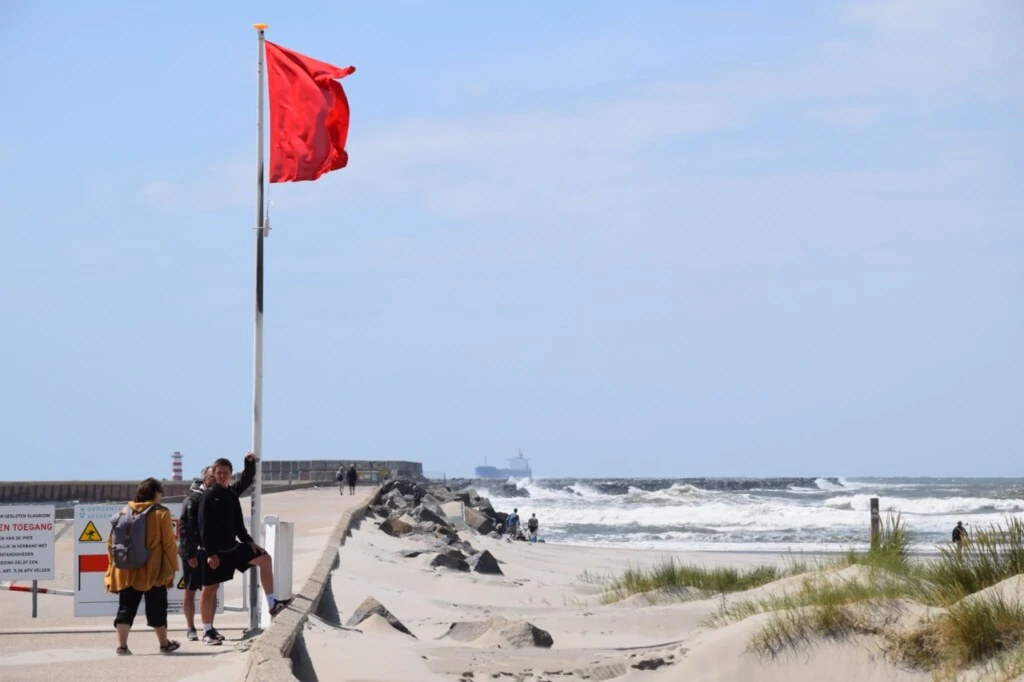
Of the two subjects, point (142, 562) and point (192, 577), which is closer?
point (142, 562)

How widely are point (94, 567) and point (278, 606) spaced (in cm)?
211

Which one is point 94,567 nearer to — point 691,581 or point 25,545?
point 25,545

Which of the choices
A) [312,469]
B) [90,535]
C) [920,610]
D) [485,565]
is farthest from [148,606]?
[312,469]

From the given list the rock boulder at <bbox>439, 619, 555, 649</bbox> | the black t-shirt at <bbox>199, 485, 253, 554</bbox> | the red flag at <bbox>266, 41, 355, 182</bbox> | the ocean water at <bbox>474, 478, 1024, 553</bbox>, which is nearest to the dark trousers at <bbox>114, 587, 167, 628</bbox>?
the black t-shirt at <bbox>199, 485, 253, 554</bbox>

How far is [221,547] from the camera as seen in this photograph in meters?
9.88

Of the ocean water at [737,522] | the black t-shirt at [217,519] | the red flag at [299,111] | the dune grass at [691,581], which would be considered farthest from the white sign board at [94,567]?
the ocean water at [737,522]

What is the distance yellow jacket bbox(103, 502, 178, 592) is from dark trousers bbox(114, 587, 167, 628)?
0.17ft

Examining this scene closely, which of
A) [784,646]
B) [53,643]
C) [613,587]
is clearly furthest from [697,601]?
[53,643]

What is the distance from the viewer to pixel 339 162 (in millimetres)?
11797

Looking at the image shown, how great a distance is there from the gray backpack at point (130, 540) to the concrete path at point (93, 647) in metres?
0.70

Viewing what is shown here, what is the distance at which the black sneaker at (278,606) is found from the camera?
1006 cm

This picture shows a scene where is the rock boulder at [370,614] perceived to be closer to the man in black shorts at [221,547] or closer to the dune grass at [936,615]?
Answer: the man in black shorts at [221,547]

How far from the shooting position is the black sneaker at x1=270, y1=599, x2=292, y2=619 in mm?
10062

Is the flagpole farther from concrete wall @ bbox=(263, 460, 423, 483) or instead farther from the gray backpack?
concrete wall @ bbox=(263, 460, 423, 483)
